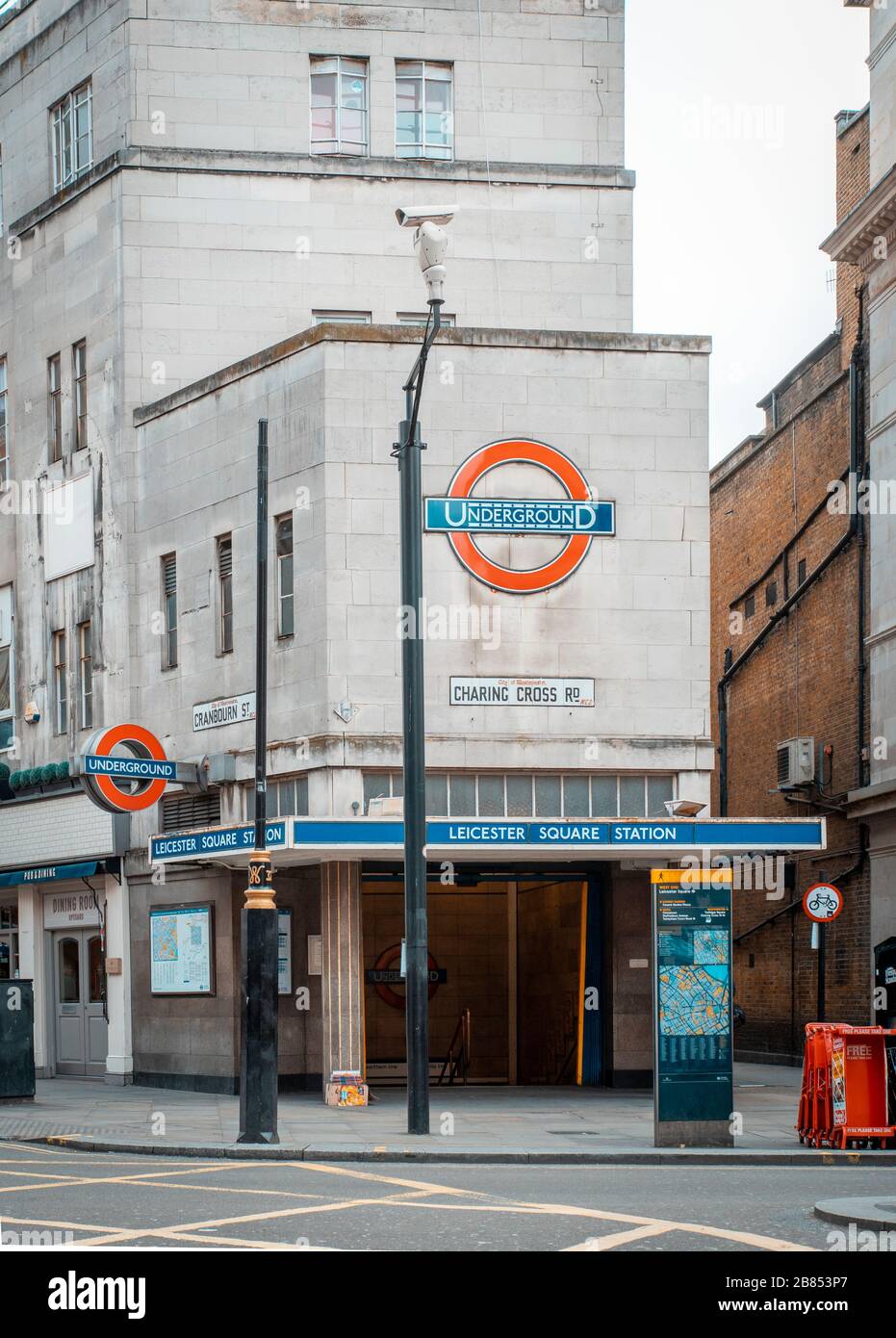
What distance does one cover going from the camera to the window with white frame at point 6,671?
32.5 metres

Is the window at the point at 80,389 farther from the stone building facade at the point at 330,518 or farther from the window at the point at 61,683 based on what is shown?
the window at the point at 61,683

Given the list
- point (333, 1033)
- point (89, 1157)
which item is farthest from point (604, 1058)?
point (89, 1157)

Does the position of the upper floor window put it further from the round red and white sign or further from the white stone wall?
the round red and white sign

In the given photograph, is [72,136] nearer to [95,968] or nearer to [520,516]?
[520,516]

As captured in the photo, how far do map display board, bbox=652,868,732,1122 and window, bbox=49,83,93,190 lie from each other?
18034 mm

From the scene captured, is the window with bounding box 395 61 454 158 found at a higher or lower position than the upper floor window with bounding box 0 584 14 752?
higher

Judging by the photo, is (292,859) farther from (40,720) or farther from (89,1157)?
(40,720)

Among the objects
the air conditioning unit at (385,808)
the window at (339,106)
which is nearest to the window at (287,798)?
the air conditioning unit at (385,808)

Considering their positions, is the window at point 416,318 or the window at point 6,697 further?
the window at point 6,697

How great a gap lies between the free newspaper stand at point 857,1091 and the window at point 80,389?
678 inches

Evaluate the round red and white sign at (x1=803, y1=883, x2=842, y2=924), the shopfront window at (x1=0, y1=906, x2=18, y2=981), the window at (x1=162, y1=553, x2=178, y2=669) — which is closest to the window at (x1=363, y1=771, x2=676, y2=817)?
the round red and white sign at (x1=803, y1=883, x2=842, y2=924)

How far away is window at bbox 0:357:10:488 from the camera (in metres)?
32.7

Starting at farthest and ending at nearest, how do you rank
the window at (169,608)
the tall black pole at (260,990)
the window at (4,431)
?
the window at (4,431) → the window at (169,608) → the tall black pole at (260,990)

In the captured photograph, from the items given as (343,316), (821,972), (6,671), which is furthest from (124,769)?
(821,972)
